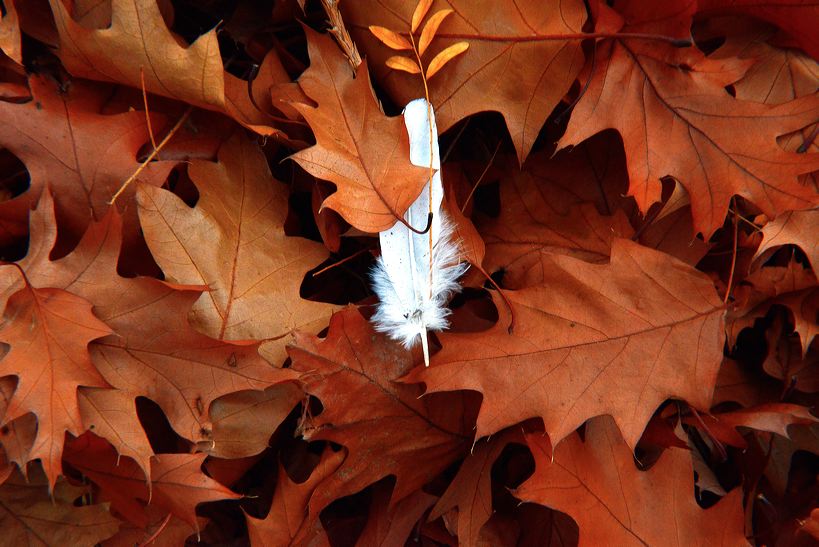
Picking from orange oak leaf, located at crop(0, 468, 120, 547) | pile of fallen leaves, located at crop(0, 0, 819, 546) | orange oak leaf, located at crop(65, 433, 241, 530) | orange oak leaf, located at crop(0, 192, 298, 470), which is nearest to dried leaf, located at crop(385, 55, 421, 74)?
pile of fallen leaves, located at crop(0, 0, 819, 546)

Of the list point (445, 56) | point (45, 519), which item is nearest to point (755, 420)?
point (445, 56)

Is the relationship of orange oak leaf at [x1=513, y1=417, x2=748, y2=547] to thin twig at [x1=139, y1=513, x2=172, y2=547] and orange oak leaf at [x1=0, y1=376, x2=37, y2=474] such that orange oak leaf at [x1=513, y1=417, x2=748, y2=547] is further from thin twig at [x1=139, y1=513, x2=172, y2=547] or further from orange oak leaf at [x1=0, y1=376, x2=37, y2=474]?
orange oak leaf at [x1=0, y1=376, x2=37, y2=474]

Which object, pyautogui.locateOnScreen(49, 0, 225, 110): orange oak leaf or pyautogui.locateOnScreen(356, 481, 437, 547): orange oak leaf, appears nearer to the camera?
pyautogui.locateOnScreen(49, 0, 225, 110): orange oak leaf

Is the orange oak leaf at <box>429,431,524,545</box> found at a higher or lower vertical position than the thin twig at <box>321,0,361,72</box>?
lower

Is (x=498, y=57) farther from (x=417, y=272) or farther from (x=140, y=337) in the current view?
(x=140, y=337)

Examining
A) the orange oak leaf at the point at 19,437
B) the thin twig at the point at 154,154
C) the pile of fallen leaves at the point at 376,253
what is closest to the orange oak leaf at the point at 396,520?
the pile of fallen leaves at the point at 376,253

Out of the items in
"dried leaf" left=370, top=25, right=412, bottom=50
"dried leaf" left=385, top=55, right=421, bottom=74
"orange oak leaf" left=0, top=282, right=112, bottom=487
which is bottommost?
"orange oak leaf" left=0, top=282, right=112, bottom=487
